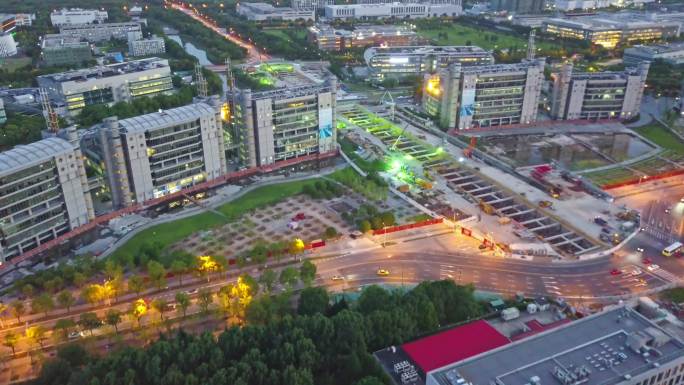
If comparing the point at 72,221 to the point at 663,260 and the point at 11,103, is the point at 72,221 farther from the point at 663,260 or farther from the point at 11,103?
the point at 663,260

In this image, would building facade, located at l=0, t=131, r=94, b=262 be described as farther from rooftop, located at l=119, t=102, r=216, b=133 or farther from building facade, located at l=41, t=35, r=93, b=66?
building facade, located at l=41, t=35, r=93, b=66

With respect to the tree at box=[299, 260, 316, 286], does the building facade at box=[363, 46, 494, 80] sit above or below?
above

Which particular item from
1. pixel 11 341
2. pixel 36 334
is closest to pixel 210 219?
pixel 36 334

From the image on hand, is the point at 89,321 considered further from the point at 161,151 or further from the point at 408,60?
the point at 408,60

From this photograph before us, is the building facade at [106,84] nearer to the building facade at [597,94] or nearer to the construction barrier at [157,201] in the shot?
the construction barrier at [157,201]

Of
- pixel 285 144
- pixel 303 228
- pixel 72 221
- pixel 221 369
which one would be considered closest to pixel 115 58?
pixel 285 144

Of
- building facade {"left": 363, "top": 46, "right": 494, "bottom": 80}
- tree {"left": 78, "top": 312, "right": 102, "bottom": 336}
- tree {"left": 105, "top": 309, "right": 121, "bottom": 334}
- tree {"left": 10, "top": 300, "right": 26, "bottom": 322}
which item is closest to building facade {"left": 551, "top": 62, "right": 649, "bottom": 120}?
building facade {"left": 363, "top": 46, "right": 494, "bottom": 80}
